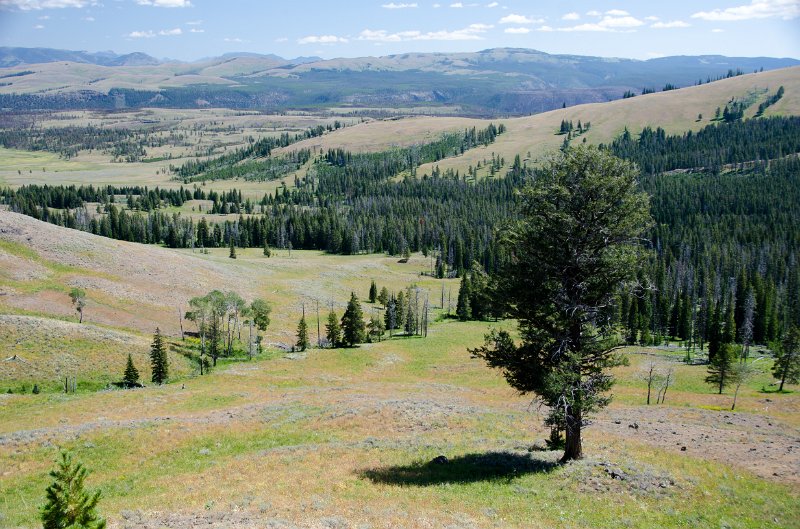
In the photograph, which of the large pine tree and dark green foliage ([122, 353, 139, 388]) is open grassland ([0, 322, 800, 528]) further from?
the large pine tree

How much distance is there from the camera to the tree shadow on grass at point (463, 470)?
24281 millimetres

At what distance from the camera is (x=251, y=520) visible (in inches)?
758

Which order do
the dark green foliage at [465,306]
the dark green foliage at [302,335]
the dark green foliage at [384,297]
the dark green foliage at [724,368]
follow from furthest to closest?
the dark green foliage at [465,306] → the dark green foliage at [384,297] → the dark green foliage at [302,335] → the dark green foliage at [724,368]

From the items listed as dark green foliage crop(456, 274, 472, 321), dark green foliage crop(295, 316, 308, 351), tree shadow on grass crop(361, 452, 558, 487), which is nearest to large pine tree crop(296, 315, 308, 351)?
dark green foliage crop(295, 316, 308, 351)

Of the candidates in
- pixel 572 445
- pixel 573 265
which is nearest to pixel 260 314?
pixel 572 445

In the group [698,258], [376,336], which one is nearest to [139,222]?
[376,336]

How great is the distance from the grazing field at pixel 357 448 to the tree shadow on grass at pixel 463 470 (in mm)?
111

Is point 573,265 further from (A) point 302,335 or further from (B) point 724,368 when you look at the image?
(A) point 302,335

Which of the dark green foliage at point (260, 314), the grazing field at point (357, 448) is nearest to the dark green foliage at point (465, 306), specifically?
the grazing field at point (357, 448)

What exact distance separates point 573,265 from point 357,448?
16407 mm

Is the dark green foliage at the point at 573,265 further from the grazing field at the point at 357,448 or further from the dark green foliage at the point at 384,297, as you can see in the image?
the dark green foliage at the point at 384,297

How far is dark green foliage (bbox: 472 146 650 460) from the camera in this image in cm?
2303

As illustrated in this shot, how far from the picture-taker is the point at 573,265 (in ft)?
77.3

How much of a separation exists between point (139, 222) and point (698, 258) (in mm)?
195836
